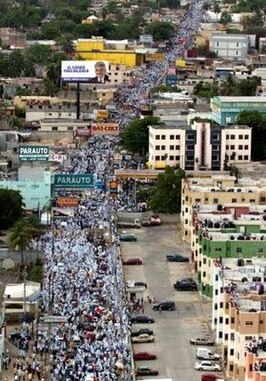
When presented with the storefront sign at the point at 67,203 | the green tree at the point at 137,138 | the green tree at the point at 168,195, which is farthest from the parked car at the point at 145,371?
the green tree at the point at 137,138

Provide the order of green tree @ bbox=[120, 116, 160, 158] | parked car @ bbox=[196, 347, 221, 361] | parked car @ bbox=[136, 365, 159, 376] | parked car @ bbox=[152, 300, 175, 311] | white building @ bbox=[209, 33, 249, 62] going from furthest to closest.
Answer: white building @ bbox=[209, 33, 249, 62] → green tree @ bbox=[120, 116, 160, 158] → parked car @ bbox=[152, 300, 175, 311] → parked car @ bbox=[196, 347, 221, 361] → parked car @ bbox=[136, 365, 159, 376]

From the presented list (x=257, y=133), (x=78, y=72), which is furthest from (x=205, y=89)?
(x=257, y=133)

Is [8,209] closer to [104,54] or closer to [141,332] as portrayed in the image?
[141,332]

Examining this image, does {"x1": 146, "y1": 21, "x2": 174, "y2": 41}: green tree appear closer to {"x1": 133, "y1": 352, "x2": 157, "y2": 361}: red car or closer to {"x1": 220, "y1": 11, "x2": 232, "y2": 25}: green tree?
{"x1": 220, "y1": 11, "x2": 232, "y2": 25}: green tree

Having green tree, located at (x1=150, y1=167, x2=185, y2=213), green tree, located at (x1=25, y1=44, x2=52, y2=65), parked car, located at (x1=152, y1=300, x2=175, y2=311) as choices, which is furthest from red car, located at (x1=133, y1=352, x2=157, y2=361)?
green tree, located at (x1=25, y1=44, x2=52, y2=65)

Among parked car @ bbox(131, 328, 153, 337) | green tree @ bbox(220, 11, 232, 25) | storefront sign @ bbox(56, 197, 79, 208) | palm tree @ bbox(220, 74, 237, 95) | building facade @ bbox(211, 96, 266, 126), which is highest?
green tree @ bbox(220, 11, 232, 25)

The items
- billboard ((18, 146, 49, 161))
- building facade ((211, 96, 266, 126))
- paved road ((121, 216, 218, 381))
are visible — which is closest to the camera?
paved road ((121, 216, 218, 381))

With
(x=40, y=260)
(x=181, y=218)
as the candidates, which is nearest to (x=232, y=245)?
(x=40, y=260)
